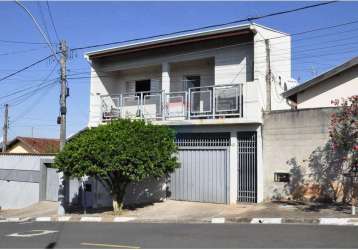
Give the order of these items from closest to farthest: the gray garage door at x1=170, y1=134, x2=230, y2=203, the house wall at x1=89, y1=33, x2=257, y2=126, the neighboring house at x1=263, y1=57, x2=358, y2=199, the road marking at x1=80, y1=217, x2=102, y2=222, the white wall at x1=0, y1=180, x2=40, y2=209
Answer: the neighboring house at x1=263, y1=57, x2=358, y2=199 → the road marking at x1=80, y1=217, x2=102, y2=222 → the gray garage door at x1=170, y1=134, x2=230, y2=203 → the house wall at x1=89, y1=33, x2=257, y2=126 → the white wall at x1=0, y1=180, x2=40, y2=209

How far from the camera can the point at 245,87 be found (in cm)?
1781

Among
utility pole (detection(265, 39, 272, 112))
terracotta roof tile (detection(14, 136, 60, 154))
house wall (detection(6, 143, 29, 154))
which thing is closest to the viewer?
utility pole (detection(265, 39, 272, 112))

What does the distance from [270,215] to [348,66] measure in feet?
20.5

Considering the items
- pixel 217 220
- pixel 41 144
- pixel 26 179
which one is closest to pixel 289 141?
pixel 217 220

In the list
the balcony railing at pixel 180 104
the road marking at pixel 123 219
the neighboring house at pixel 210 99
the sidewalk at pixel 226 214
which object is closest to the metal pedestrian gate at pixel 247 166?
the neighboring house at pixel 210 99

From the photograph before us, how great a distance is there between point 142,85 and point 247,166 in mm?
7916

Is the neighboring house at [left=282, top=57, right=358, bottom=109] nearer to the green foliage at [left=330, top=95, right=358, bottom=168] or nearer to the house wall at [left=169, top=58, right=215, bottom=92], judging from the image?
the green foliage at [left=330, top=95, right=358, bottom=168]

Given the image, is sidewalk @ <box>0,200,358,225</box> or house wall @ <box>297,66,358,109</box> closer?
sidewalk @ <box>0,200,358,225</box>

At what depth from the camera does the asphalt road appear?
10.2m

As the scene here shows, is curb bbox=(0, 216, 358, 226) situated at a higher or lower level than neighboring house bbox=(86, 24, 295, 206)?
lower

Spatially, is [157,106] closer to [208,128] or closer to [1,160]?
[208,128]

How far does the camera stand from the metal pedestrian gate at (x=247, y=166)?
58.0ft

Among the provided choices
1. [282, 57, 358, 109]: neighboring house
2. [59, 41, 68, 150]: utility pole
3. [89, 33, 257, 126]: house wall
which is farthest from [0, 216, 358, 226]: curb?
A: [282, 57, 358, 109]: neighboring house

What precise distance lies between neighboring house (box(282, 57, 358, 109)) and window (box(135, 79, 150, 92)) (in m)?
7.17
